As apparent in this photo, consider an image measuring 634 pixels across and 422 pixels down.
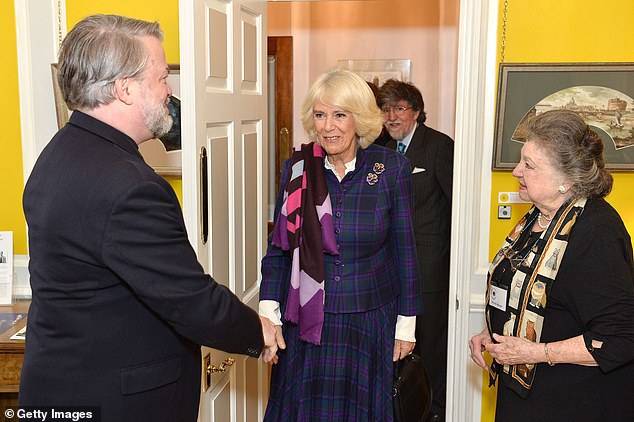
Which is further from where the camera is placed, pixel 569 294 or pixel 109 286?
pixel 569 294

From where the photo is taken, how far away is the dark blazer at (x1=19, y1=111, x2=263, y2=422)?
58.8 inches

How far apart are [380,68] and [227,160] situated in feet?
11.2

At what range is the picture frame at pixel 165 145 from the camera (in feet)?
9.20

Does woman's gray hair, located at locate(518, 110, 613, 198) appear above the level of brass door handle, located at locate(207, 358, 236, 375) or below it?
above

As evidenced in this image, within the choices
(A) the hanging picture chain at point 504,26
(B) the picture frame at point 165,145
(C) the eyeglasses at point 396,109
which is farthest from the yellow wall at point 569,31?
(B) the picture frame at point 165,145

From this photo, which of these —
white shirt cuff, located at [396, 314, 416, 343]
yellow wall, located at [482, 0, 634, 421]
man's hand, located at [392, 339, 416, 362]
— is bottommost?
man's hand, located at [392, 339, 416, 362]

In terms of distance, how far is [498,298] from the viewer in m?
2.13

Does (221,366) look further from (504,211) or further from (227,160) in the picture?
(504,211)

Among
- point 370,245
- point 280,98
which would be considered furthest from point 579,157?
point 280,98

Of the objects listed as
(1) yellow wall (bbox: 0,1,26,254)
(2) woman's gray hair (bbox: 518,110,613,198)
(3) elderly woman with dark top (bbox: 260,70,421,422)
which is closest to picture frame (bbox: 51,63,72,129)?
(1) yellow wall (bbox: 0,1,26,254)

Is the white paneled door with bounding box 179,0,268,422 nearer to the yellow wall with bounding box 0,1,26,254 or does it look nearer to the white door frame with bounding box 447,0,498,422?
the white door frame with bounding box 447,0,498,422

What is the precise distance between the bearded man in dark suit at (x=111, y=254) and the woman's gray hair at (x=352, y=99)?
876mm

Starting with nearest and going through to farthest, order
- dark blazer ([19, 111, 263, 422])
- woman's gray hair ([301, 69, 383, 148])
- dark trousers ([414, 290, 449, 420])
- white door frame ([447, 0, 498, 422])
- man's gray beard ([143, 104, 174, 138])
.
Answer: dark blazer ([19, 111, 263, 422]) → man's gray beard ([143, 104, 174, 138]) → woman's gray hair ([301, 69, 383, 148]) → white door frame ([447, 0, 498, 422]) → dark trousers ([414, 290, 449, 420])

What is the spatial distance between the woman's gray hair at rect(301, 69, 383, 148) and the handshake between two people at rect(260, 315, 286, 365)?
30.4 inches
